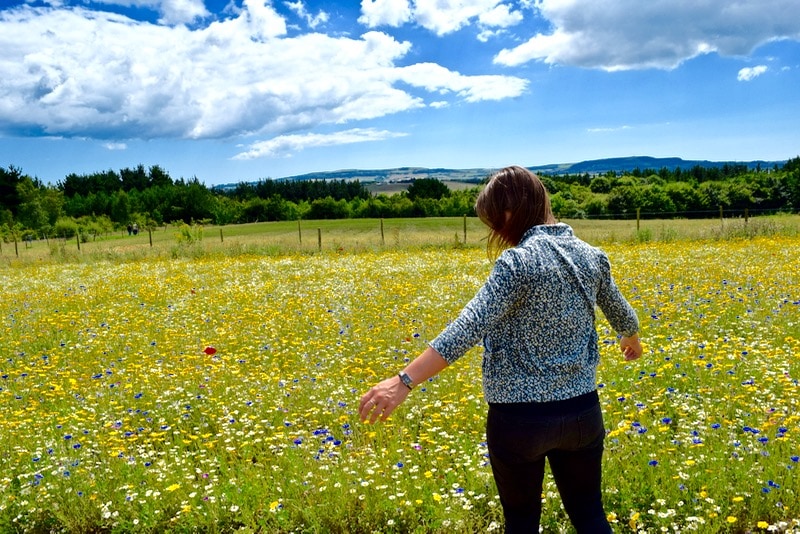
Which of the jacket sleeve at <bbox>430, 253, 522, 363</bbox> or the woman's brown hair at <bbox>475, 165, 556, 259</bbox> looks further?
the woman's brown hair at <bbox>475, 165, 556, 259</bbox>

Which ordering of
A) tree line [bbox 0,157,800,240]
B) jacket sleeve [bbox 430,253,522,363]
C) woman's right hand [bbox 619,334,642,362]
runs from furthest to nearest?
tree line [bbox 0,157,800,240] < woman's right hand [bbox 619,334,642,362] < jacket sleeve [bbox 430,253,522,363]

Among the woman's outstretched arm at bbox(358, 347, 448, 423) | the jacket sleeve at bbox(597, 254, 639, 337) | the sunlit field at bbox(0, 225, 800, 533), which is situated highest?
the jacket sleeve at bbox(597, 254, 639, 337)

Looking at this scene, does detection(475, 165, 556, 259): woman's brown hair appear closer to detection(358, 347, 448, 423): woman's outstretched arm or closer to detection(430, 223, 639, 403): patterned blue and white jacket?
detection(430, 223, 639, 403): patterned blue and white jacket

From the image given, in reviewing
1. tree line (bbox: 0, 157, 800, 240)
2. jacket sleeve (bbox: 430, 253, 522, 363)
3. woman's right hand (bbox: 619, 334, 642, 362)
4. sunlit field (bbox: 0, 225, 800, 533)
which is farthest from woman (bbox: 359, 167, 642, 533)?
tree line (bbox: 0, 157, 800, 240)

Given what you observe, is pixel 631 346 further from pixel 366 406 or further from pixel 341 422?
pixel 341 422

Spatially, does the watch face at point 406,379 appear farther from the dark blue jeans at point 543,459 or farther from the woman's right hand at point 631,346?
the woman's right hand at point 631,346

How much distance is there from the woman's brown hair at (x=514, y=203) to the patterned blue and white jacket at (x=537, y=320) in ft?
0.22

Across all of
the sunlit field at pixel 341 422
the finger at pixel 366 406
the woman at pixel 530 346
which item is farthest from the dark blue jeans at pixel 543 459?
the sunlit field at pixel 341 422

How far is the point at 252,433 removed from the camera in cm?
500

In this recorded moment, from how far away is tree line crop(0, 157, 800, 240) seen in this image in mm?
83500

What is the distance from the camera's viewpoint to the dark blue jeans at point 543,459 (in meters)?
2.40

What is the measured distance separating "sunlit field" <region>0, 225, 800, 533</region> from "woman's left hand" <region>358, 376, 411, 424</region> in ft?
5.52

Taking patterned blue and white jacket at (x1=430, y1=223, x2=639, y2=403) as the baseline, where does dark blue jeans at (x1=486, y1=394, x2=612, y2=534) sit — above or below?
below

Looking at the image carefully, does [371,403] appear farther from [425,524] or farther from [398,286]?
[398,286]
